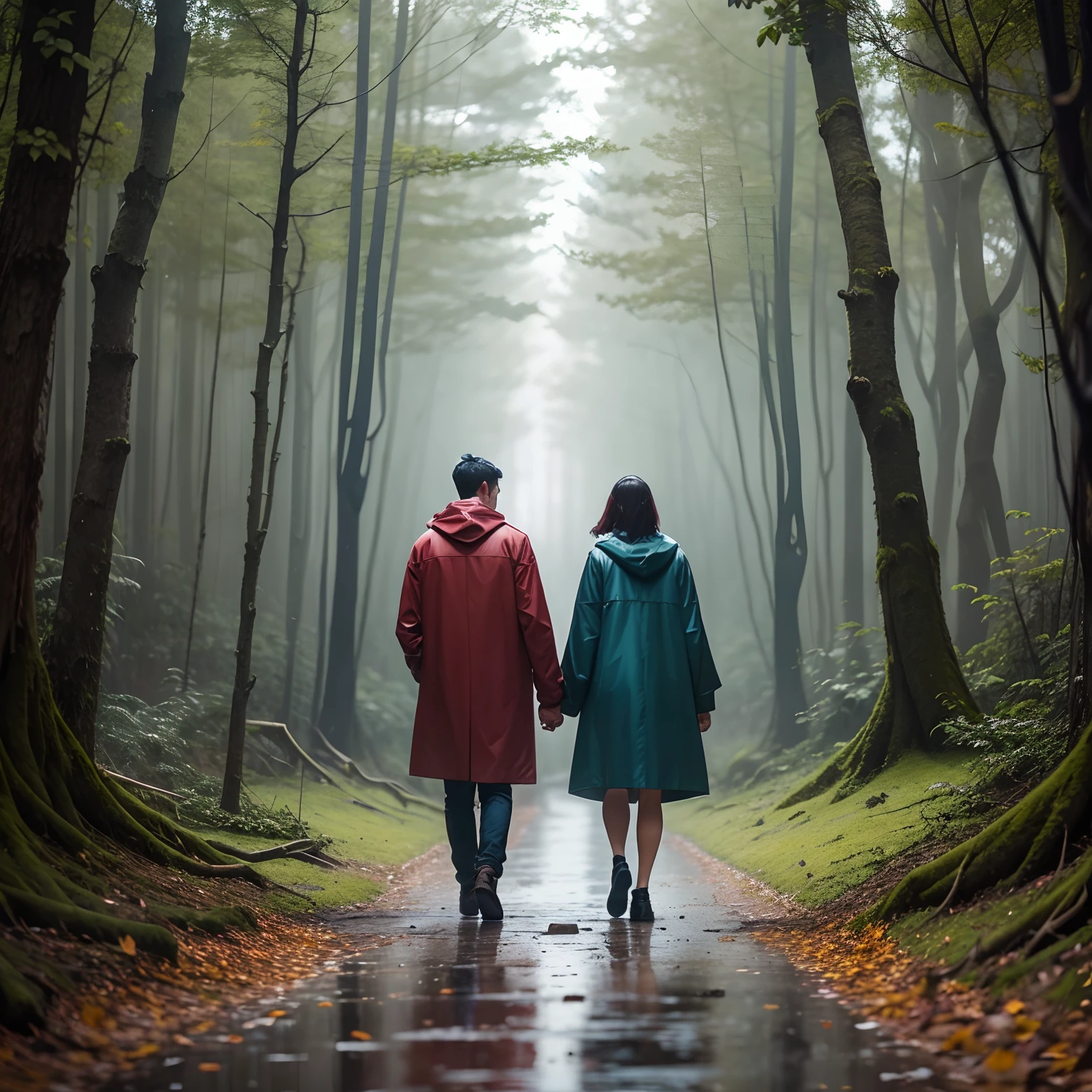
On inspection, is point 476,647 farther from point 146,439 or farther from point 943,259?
point 146,439

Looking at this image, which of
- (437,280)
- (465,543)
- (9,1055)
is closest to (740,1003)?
(9,1055)

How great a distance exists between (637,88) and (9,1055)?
2373cm

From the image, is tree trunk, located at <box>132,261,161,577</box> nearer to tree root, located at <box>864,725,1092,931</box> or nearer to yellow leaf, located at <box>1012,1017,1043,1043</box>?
tree root, located at <box>864,725,1092,931</box>

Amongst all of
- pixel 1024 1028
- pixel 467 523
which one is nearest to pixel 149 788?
pixel 467 523

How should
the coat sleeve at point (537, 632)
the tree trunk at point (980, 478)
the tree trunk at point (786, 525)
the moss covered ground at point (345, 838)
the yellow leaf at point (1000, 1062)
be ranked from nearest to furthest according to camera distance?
the yellow leaf at point (1000, 1062) < the coat sleeve at point (537, 632) < the moss covered ground at point (345, 838) < the tree trunk at point (980, 478) < the tree trunk at point (786, 525)

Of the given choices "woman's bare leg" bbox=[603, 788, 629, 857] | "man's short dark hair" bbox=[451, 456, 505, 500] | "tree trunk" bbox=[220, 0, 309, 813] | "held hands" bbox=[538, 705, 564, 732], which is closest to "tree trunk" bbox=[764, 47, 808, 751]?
"tree trunk" bbox=[220, 0, 309, 813]

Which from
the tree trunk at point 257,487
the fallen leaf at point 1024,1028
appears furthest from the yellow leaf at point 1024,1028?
the tree trunk at point 257,487

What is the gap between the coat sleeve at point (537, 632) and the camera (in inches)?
254

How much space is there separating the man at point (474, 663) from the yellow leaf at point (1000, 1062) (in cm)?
357

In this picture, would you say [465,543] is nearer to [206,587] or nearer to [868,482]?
[206,587]

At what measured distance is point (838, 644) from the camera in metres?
25.3

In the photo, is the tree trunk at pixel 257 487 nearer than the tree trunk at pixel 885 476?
No

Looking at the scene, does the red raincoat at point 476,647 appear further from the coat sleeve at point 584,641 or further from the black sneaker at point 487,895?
the black sneaker at point 487,895

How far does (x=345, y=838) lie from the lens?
10.9 m
